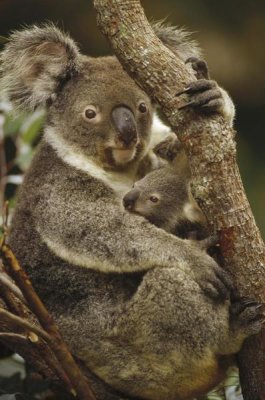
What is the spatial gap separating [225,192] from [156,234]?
1.60 ft

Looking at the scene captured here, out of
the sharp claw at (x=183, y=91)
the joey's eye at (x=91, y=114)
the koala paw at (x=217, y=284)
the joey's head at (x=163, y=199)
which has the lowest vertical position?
the koala paw at (x=217, y=284)

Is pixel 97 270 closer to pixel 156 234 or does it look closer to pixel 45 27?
pixel 156 234

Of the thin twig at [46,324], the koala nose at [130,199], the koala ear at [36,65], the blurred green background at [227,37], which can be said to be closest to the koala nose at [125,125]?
the koala nose at [130,199]

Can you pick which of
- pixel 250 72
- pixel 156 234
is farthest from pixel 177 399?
pixel 250 72

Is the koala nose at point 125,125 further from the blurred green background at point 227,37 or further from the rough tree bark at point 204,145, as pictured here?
the blurred green background at point 227,37

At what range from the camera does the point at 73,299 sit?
139 inches

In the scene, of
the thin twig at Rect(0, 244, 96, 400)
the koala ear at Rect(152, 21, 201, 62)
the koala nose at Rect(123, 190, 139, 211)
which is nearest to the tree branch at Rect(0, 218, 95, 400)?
the thin twig at Rect(0, 244, 96, 400)

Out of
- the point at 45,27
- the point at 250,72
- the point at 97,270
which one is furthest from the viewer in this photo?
the point at 250,72

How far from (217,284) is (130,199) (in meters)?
0.62

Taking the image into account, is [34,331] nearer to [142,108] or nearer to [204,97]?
[204,97]

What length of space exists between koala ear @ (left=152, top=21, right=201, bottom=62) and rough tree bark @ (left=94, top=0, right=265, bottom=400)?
855 mm

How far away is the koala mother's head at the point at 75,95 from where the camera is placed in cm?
363

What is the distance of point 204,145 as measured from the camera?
2998 mm

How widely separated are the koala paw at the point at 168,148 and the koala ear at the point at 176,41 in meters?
0.43
